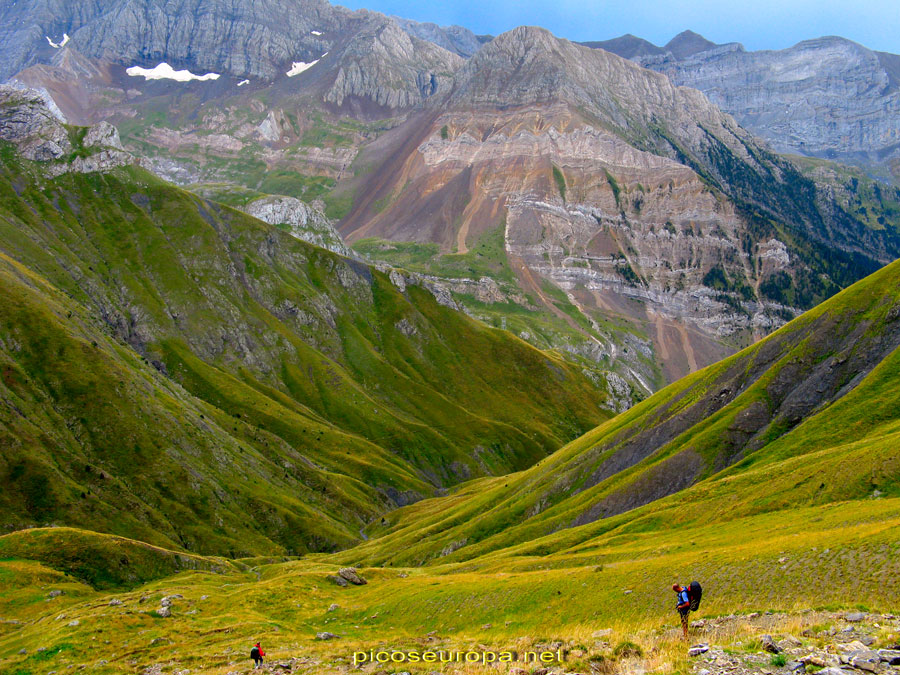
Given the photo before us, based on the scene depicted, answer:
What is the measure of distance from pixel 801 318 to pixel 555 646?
7859cm

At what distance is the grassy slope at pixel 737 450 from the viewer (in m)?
57.5

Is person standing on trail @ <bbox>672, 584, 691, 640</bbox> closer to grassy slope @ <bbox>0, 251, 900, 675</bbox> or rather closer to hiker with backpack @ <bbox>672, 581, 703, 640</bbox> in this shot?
hiker with backpack @ <bbox>672, 581, 703, 640</bbox>

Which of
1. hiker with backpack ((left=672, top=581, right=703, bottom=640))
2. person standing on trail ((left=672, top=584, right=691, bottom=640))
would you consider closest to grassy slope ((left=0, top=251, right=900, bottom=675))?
person standing on trail ((left=672, top=584, right=691, bottom=640))

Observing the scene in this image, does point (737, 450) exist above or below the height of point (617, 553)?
above

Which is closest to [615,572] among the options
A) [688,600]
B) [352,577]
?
[688,600]

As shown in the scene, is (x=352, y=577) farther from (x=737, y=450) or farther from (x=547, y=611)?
(x=737, y=450)

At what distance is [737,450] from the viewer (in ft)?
249

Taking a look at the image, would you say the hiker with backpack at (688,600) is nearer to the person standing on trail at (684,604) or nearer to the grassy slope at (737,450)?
the person standing on trail at (684,604)

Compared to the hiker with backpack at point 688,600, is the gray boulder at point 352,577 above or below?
below

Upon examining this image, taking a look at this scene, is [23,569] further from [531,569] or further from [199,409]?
[199,409]

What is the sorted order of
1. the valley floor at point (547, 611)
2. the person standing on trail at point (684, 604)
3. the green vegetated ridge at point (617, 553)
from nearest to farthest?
the valley floor at point (547, 611), the person standing on trail at point (684, 604), the green vegetated ridge at point (617, 553)

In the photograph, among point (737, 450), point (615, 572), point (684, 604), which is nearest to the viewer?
point (684, 604)

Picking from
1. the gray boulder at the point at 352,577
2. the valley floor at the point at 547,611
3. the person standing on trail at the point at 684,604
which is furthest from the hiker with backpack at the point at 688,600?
the gray boulder at the point at 352,577

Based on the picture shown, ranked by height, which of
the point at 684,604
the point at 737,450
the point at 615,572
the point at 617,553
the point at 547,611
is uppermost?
the point at 737,450
